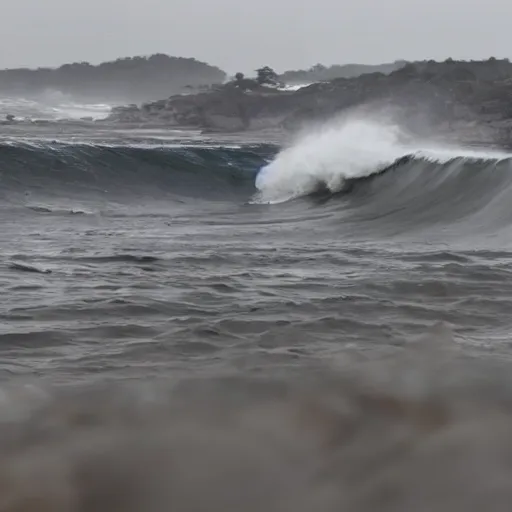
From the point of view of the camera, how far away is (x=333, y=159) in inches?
642

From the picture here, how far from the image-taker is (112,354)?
4211 millimetres

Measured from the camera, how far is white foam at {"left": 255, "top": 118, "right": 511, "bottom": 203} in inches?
600

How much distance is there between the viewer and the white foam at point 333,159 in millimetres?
15234

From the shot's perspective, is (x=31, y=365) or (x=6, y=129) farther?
(x=6, y=129)

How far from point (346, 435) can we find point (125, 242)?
548 cm

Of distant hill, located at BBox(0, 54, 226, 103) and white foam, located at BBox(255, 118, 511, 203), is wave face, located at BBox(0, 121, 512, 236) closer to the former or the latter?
white foam, located at BBox(255, 118, 511, 203)

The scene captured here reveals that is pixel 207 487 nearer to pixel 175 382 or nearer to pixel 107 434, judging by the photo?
pixel 107 434

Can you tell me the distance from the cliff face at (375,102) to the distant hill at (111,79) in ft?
157

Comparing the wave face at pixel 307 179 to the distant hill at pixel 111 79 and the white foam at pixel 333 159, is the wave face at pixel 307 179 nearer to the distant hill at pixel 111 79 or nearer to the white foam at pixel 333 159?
the white foam at pixel 333 159

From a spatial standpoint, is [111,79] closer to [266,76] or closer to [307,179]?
[266,76]

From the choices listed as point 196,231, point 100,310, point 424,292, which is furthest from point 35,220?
point 424,292

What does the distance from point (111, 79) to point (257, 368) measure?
103m

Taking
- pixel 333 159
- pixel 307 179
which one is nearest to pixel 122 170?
pixel 307 179

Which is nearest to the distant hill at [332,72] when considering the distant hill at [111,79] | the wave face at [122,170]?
the distant hill at [111,79]
